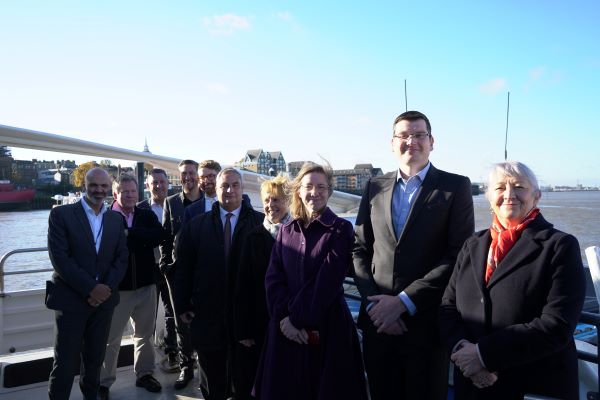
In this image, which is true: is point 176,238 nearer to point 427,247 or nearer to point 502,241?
point 427,247

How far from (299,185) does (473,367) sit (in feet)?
4.59

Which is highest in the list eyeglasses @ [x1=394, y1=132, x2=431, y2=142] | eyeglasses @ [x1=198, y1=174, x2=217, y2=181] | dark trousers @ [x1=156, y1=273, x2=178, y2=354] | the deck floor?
eyeglasses @ [x1=394, y1=132, x2=431, y2=142]

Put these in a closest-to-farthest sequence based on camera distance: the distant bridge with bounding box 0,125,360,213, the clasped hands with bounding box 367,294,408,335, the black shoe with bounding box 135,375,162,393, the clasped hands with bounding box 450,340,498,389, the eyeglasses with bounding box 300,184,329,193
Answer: the clasped hands with bounding box 450,340,498,389 → the clasped hands with bounding box 367,294,408,335 → the eyeglasses with bounding box 300,184,329,193 → the black shoe with bounding box 135,375,162,393 → the distant bridge with bounding box 0,125,360,213

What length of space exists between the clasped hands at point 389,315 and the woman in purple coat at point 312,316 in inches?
9.2

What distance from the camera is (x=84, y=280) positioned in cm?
322

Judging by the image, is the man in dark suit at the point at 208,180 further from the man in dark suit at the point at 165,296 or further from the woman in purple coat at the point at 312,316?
the woman in purple coat at the point at 312,316

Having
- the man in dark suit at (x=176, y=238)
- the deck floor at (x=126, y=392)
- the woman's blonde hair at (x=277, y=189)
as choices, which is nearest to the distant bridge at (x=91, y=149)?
the man in dark suit at (x=176, y=238)

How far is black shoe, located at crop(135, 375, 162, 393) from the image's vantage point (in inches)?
148

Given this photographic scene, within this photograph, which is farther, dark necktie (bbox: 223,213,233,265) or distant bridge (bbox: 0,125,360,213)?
distant bridge (bbox: 0,125,360,213)

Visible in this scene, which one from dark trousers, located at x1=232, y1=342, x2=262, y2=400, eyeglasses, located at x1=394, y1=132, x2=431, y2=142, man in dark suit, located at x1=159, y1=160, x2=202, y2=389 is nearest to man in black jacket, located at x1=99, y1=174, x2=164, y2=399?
man in dark suit, located at x1=159, y1=160, x2=202, y2=389

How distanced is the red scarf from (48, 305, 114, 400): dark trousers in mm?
2917

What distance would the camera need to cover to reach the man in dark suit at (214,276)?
10.4ft

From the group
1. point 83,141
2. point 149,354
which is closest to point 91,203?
point 149,354

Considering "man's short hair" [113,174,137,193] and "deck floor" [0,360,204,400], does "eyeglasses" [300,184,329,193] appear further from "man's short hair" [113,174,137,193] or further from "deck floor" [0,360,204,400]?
"man's short hair" [113,174,137,193]
